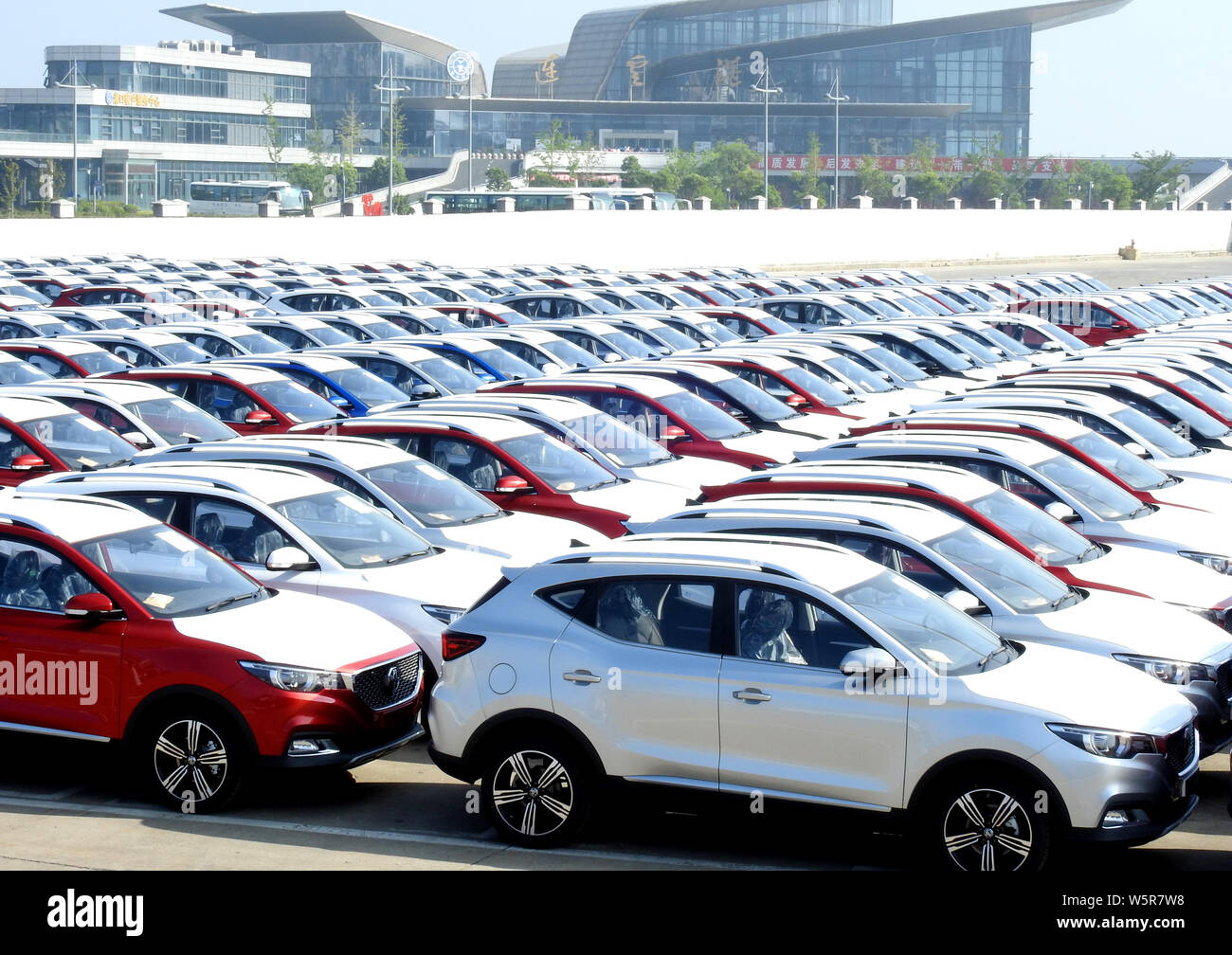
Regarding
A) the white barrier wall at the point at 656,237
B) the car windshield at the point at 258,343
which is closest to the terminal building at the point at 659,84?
the white barrier wall at the point at 656,237

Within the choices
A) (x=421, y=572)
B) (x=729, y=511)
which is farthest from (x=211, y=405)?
(x=729, y=511)

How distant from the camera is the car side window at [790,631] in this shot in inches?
287

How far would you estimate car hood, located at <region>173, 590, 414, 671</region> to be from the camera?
8.27m

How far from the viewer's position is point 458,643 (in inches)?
314

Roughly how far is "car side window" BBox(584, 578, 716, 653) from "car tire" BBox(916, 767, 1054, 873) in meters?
1.29

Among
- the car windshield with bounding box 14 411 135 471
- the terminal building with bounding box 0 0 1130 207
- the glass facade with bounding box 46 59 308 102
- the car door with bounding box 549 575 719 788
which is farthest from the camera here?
the terminal building with bounding box 0 0 1130 207

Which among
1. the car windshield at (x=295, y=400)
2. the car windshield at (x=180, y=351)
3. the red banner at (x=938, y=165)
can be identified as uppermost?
the red banner at (x=938, y=165)

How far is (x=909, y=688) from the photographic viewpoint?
23.0 feet

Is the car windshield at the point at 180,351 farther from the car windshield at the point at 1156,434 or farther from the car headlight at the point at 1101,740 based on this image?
the car headlight at the point at 1101,740

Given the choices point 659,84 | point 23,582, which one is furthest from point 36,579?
point 659,84

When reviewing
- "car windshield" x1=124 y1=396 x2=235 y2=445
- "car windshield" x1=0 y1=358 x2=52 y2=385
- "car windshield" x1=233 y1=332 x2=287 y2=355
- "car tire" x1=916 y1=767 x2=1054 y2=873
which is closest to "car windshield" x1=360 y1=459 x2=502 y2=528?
"car windshield" x1=124 y1=396 x2=235 y2=445

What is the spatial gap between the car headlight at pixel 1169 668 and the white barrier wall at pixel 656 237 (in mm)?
48196

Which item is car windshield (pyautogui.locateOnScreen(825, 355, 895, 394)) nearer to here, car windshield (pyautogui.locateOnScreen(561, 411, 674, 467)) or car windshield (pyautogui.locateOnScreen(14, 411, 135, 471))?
car windshield (pyautogui.locateOnScreen(561, 411, 674, 467))
